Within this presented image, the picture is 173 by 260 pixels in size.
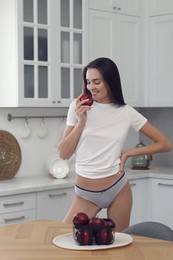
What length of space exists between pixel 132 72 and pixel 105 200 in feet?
6.80

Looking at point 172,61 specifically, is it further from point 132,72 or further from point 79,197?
point 79,197

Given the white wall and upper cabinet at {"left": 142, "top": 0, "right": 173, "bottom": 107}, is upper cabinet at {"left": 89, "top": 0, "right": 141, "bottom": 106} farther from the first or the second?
the white wall

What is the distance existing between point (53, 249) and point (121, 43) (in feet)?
9.65

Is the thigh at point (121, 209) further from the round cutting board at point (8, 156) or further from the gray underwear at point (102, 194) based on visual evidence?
the round cutting board at point (8, 156)

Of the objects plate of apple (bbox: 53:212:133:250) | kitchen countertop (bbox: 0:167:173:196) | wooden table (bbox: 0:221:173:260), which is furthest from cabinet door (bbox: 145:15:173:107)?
plate of apple (bbox: 53:212:133:250)

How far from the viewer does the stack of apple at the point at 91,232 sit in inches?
86.0

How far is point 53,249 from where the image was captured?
216 centimetres

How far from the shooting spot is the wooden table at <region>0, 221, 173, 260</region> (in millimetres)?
2062

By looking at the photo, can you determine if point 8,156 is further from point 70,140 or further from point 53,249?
point 53,249

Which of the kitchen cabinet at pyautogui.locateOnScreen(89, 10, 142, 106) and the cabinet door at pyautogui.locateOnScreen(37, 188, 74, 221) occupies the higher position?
the kitchen cabinet at pyautogui.locateOnScreen(89, 10, 142, 106)

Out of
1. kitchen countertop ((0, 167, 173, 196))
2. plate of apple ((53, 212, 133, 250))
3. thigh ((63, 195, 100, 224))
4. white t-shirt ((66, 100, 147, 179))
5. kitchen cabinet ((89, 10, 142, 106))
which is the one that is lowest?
kitchen countertop ((0, 167, 173, 196))

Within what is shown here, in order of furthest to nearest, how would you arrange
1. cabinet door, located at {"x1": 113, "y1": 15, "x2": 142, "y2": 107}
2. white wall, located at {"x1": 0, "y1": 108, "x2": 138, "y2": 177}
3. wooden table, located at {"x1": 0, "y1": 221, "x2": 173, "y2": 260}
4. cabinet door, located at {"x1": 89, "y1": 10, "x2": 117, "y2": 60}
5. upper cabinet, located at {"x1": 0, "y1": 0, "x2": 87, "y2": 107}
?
cabinet door, located at {"x1": 113, "y1": 15, "x2": 142, "y2": 107} < cabinet door, located at {"x1": 89, "y1": 10, "x2": 117, "y2": 60} < white wall, located at {"x1": 0, "y1": 108, "x2": 138, "y2": 177} < upper cabinet, located at {"x1": 0, "y1": 0, "x2": 87, "y2": 107} < wooden table, located at {"x1": 0, "y1": 221, "x2": 173, "y2": 260}

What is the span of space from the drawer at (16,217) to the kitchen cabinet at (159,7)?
83.3 inches

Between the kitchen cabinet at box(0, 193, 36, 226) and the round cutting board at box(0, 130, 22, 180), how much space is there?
0.50 metres
